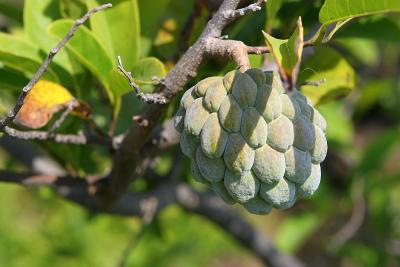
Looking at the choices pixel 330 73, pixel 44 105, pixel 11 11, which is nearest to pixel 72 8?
pixel 44 105

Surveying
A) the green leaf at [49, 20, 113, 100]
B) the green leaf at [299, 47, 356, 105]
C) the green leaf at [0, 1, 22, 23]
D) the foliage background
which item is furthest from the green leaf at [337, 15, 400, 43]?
the green leaf at [0, 1, 22, 23]

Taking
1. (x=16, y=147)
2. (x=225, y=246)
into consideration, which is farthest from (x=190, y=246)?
(x=16, y=147)

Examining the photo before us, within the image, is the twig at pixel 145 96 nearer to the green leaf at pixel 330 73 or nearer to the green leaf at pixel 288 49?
the green leaf at pixel 288 49

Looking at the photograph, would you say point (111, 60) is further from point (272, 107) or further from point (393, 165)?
point (393, 165)

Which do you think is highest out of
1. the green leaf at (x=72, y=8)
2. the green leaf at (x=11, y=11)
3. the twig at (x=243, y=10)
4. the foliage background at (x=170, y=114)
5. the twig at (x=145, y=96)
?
the twig at (x=243, y=10)

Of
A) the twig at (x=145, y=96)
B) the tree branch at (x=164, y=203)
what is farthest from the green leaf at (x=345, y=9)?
the tree branch at (x=164, y=203)

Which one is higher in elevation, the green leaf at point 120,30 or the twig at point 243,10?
the twig at point 243,10
